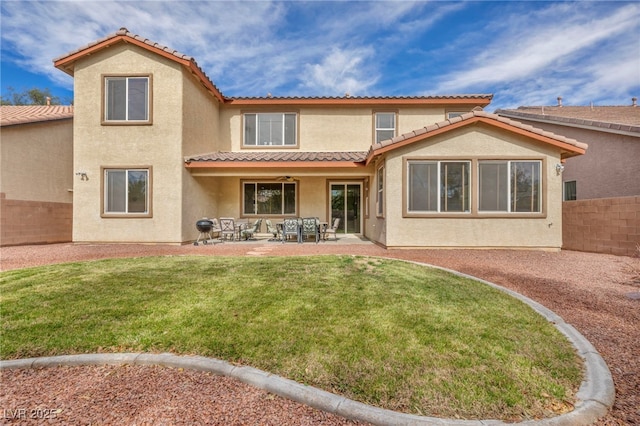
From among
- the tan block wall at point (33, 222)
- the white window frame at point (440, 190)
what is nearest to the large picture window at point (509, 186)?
the white window frame at point (440, 190)

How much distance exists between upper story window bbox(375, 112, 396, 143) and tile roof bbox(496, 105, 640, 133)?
7880 millimetres

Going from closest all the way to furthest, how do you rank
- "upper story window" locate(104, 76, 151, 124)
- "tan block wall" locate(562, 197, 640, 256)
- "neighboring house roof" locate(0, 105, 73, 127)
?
1. "tan block wall" locate(562, 197, 640, 256)
2. "upper story window" locate(104, 76, 151, 124)
3. "neighboring house roof" locate(0, 105, 73, 127)

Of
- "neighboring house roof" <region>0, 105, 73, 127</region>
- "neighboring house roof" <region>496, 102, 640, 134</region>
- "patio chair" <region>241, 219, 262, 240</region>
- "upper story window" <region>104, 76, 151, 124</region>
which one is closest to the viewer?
"upper story window" <region>104, 76, 151, 124</region>

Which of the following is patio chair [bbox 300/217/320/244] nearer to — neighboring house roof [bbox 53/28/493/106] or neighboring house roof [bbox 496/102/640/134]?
neighboring house roof [bbox 53/28/493/106]

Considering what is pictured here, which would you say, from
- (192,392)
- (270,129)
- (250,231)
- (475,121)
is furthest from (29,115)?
(475,121)

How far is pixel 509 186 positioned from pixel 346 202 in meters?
7.32

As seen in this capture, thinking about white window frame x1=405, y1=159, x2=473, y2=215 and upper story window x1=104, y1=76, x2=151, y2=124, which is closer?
white window frame x1=405, y1=159, x2=473, y2=215

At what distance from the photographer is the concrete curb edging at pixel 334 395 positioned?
245cm

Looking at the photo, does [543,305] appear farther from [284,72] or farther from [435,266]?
[284,72]

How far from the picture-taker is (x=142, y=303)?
4785mm

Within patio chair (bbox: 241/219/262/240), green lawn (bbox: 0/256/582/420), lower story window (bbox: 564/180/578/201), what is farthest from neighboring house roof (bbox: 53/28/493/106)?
green lawn (bbox: 0/256/582/420)

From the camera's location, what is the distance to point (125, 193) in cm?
1184

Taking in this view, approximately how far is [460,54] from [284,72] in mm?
11983

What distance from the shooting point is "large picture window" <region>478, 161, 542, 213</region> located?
10.5m
